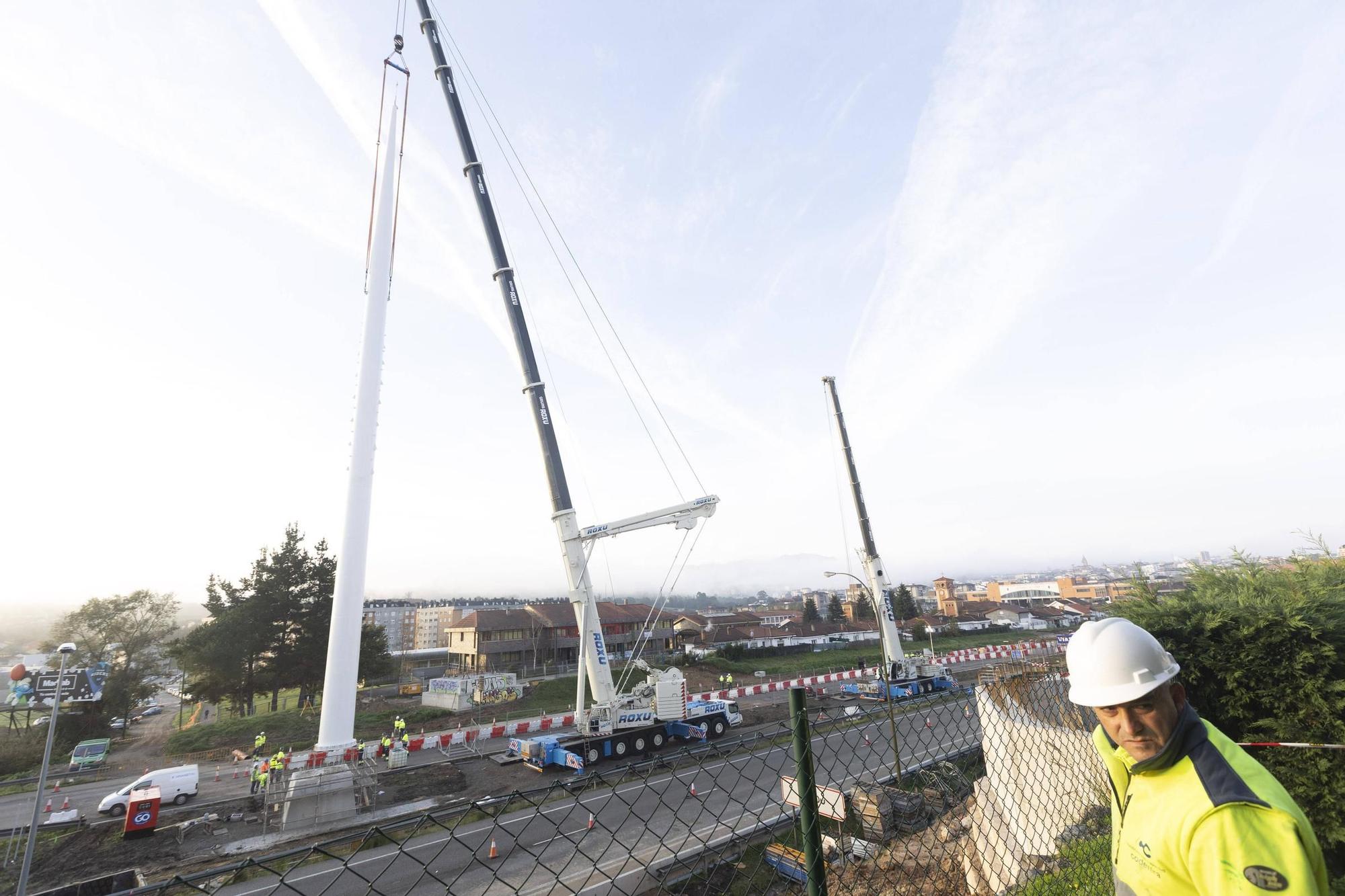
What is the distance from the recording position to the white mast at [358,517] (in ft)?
46.7

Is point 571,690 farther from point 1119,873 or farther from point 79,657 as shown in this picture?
point 1119,873

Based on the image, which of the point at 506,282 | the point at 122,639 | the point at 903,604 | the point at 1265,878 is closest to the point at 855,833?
the point at 1265,878

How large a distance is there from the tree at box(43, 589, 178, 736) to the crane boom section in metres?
40.6

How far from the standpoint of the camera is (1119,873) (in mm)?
2080

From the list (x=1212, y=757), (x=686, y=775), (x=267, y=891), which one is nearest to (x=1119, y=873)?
(x=1212, y=757)

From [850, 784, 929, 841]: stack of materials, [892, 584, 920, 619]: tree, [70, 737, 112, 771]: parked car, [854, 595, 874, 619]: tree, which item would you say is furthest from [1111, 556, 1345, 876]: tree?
[854, 595, 874, 619]: tree

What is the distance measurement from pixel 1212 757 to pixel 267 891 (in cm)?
1436

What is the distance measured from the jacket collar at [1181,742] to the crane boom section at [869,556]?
88.5 ft

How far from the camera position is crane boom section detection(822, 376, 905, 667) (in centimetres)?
2797

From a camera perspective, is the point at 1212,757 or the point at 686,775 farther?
the point at 686,775

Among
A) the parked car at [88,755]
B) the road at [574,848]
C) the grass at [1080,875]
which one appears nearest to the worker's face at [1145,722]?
the grass at [1080,875]

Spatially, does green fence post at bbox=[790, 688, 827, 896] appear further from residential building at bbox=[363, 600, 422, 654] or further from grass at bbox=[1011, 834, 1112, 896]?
residential building at bbox=[363, 600, 422, 654]

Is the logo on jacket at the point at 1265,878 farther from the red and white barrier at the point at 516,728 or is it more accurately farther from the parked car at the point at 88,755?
the parked car at the point at 88,755

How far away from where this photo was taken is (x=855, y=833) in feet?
34.1
